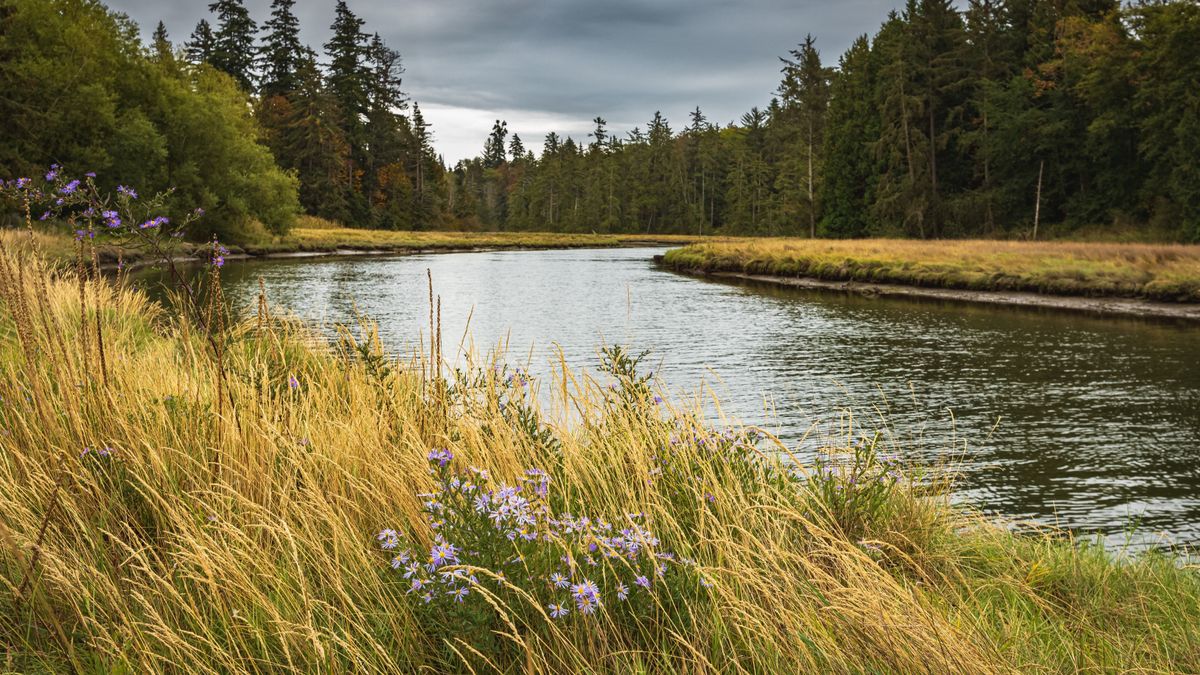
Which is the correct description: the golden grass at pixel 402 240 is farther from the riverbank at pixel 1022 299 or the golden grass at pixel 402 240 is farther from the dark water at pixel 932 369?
the riverbank at pixel 1022 299

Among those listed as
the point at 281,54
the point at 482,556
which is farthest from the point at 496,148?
the point at 482,556

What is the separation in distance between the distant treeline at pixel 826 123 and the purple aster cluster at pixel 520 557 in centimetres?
3717

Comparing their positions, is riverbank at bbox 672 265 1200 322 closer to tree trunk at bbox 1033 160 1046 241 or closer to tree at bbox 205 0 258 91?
tree trunk at bbox 1033 160 1046 241

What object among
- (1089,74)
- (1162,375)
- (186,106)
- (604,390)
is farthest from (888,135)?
(604,390)

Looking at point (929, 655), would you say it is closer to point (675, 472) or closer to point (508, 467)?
point (675, 472)

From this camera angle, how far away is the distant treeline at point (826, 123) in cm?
3609

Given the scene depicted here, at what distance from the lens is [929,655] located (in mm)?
2275

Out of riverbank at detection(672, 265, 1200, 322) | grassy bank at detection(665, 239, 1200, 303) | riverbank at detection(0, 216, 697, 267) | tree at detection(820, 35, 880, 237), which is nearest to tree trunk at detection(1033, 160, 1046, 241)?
tree at detection(820, 35, 880, 237)

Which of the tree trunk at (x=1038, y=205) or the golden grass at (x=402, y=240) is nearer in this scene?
the tree trunk at (x=1038, y=205)

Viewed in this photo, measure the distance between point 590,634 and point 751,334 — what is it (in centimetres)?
1621

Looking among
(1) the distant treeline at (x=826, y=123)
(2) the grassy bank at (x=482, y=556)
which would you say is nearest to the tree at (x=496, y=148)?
(1) the distant treeline at (x=826, y=123)

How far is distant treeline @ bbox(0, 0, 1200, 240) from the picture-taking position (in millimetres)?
36094

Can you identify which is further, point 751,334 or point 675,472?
point 751,334

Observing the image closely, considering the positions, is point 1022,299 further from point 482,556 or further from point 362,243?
point 362,243
